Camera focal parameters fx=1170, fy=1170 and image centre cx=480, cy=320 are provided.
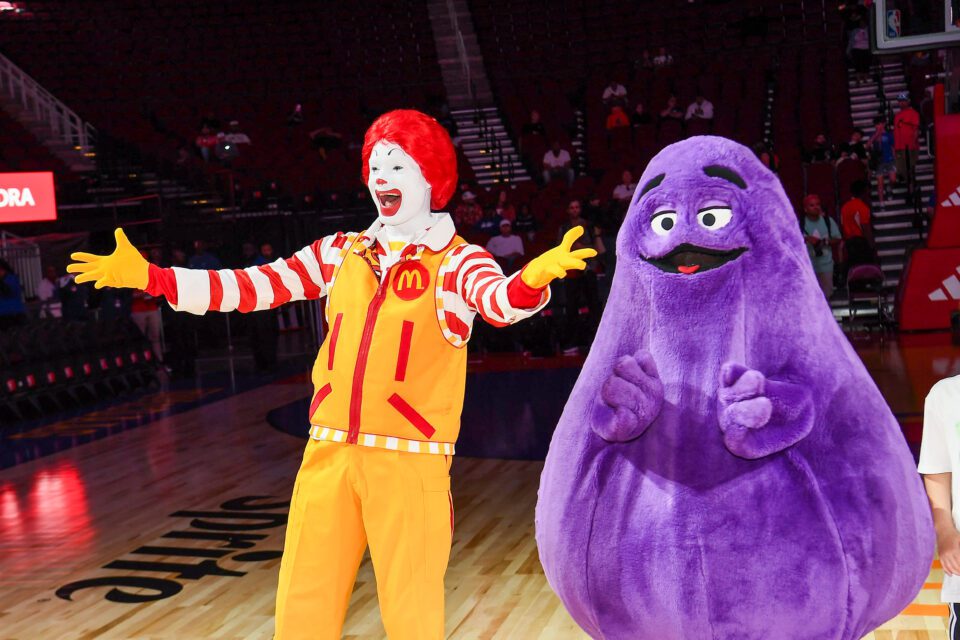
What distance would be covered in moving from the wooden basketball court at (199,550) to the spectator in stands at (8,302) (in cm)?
324

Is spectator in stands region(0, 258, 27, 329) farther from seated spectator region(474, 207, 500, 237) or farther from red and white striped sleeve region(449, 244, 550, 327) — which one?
red and white striped sleeve region(449, 244, 550, 327)

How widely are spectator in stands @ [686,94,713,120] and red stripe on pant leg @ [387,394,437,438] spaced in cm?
1302

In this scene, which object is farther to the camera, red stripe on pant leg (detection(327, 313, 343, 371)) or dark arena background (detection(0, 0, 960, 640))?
dark arena background (detection(0, 0, 960, 640))

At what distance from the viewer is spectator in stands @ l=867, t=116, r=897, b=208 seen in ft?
45.9

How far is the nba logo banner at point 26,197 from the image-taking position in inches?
520

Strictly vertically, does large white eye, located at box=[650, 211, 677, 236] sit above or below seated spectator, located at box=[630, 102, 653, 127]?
below

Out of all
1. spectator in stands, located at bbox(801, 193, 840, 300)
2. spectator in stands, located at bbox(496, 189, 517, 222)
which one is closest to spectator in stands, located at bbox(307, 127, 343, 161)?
spectator in stands, located at bbox(496, 189, 517, 222)

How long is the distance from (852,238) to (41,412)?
318 inches

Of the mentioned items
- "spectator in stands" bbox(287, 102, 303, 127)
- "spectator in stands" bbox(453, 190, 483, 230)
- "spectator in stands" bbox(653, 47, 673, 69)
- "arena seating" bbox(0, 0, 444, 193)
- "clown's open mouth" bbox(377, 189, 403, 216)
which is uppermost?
"arena seating" bbox(0, 0, 444, 193)

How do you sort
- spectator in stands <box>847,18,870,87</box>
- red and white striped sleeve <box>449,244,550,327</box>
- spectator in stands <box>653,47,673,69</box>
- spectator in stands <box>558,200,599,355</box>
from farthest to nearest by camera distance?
spectator in stands <box>653,47,673,69</box> < spectator in stands <box>847,18,870,87</box> < spectator in stands <box>558,200,599,355</box> < red and white striped sleeve <box>449,244,550,327</box>

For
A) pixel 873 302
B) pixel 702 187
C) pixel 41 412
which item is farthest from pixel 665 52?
pixel 702 187

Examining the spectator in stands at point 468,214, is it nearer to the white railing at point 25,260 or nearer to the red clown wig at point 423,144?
the white railing at point 25,260

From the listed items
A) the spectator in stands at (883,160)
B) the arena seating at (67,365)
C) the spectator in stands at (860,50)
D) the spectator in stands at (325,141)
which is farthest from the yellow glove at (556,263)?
the spectator in stands at (325,141)

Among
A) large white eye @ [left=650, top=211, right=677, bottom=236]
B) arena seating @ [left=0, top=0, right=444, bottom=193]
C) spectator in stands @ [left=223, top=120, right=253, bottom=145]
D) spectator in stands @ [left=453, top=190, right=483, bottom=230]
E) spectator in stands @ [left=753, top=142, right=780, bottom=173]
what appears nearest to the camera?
large white eye @ [left=650, top=211, right=677, bottom=236]
